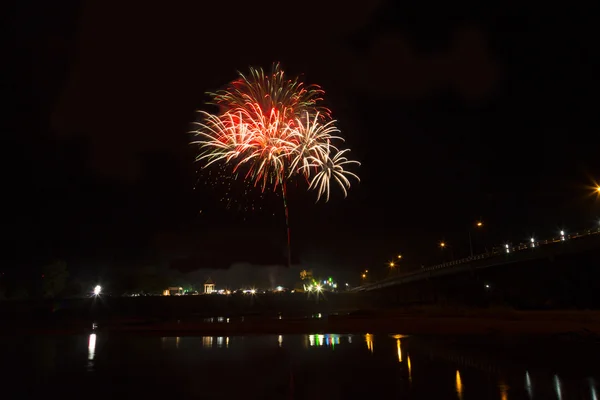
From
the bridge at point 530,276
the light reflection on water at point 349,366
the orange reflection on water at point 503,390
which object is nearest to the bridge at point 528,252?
the bridge at point 530,276

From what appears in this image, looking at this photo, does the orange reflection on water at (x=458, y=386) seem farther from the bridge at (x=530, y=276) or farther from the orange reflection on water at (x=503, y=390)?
the bridge at (x=530, y=276)

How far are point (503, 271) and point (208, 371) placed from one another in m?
73.0

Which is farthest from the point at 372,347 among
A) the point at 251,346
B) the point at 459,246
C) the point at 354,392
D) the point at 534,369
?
the point at 459,246

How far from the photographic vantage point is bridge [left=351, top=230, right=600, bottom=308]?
60406 mm

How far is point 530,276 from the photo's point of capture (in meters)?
74.4

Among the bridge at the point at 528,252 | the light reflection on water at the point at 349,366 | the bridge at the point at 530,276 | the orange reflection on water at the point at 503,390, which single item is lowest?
the orange reflection on water at the point at 503,390

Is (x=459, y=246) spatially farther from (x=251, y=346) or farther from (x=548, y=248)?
(x=251, y=346)

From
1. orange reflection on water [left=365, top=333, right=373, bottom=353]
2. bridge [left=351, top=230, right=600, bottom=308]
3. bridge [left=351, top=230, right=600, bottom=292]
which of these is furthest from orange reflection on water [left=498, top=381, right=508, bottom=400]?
bridge [left=351, top=230, right=600, bottom=308]

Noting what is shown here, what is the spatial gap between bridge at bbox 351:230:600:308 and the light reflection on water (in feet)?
136

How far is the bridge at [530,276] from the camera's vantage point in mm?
60406

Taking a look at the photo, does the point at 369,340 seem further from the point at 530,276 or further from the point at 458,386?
the point at 530,276

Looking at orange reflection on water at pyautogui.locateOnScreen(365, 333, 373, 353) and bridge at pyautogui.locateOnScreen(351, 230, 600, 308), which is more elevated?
bridge at pyautogui.locateOnScreen(351, 230, 600, 308)

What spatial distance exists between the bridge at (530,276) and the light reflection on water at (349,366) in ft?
136

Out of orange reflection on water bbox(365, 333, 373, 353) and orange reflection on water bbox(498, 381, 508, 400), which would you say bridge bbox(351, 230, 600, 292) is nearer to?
orange reflection on water bbox(365, 333, 373, 353)
